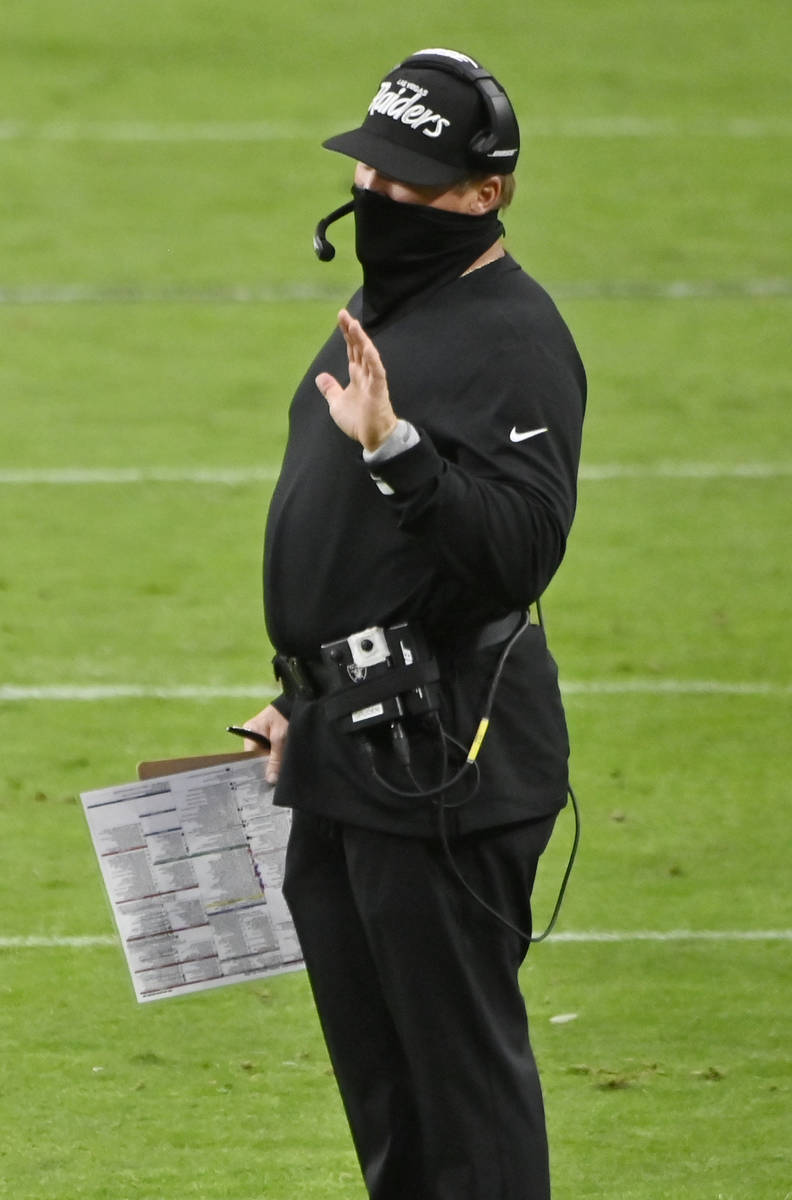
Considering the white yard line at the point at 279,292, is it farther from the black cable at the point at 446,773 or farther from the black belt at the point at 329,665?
the black cable at the point at 446,773

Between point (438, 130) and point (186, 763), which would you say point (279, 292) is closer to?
point (186, 763)

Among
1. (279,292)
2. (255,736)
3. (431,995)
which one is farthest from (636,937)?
(279,292)

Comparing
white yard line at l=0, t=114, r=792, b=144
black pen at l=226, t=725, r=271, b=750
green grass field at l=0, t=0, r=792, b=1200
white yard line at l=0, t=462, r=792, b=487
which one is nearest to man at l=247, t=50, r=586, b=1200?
black pen at l=226, t=725, r=271, b=750

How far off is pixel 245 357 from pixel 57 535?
98.9 inches

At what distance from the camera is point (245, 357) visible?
11.3m

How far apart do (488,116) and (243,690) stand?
432 centimetres

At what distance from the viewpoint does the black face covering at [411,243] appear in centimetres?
364

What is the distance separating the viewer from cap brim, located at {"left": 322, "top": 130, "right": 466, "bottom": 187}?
141 inches

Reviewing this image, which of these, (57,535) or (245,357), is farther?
(245,357)

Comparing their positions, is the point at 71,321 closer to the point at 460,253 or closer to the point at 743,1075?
the point at 743,1075

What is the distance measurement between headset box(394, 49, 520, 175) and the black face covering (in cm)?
10

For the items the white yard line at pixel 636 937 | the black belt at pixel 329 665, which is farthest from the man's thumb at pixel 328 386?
the white yard line at pixel 636 937

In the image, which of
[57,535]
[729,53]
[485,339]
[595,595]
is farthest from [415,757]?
[729,53]

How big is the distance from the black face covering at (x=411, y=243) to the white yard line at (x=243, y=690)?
4.06 meters
